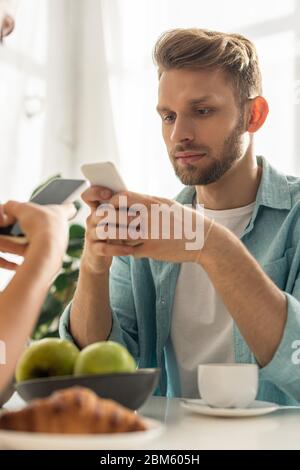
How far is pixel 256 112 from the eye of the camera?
6.03 feet

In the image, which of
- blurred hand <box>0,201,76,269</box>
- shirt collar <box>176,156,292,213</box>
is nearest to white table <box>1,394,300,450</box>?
blurred hand <box>0,201,76,269</box>

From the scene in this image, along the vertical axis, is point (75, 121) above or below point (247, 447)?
above

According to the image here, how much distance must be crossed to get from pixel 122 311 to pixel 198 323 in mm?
199

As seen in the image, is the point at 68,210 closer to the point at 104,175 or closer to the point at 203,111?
the point at 104,175

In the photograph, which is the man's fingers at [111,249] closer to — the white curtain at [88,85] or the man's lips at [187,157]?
the man's lips at [187,157]

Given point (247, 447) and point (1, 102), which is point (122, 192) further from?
point (1, 102)

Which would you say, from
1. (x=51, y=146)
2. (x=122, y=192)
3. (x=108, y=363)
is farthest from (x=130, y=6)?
(x=108, y=363)

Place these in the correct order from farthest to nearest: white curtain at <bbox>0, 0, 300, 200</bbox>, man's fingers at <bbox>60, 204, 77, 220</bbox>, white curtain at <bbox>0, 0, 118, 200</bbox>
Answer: white curtain at <bbox>0, 0, 118, 200</bbox> → white curtain at <bbox>0, 0, 300, 200</bbox> → man's fingers at <bbox>60, 204, 77, 220</bbox>

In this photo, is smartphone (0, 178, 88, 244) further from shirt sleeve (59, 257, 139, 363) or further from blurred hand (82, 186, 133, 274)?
shirt sleeve (59, 257, 139, 363)

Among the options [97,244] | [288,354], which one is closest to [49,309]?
[97,244]

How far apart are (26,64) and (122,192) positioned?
8.05 ft

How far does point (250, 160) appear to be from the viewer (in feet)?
5.91

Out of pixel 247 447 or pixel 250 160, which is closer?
pixel 247 447

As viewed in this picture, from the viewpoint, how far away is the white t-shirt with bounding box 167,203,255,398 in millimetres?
1633
